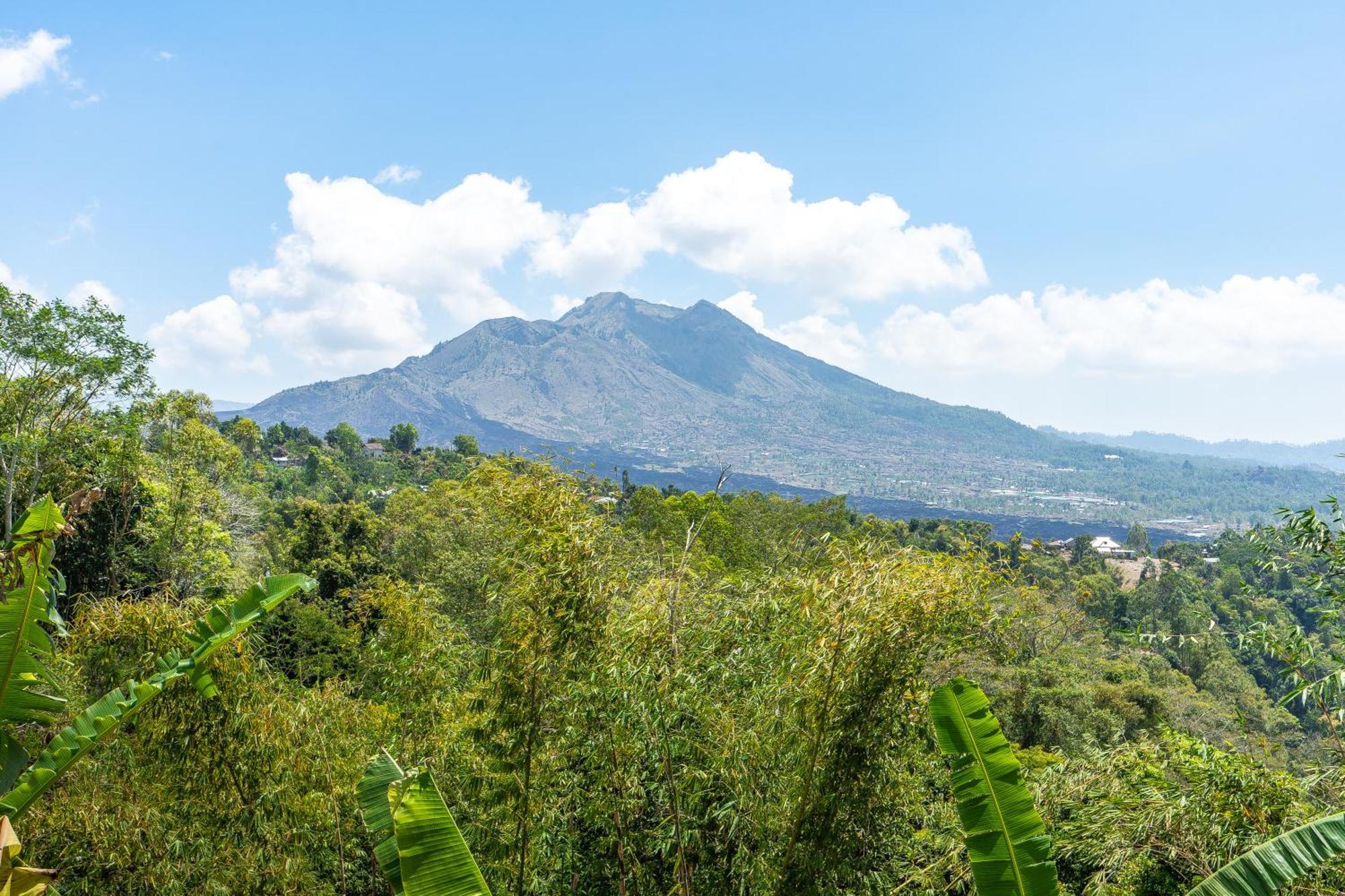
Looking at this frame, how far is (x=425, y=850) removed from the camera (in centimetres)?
230

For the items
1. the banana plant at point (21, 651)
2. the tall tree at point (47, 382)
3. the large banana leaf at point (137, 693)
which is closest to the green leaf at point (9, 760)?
the banana plant at point (21, 651)

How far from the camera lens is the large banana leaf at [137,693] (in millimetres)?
2527

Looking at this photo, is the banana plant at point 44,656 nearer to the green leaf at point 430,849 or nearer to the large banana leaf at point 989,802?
the green leaf at point 430,849

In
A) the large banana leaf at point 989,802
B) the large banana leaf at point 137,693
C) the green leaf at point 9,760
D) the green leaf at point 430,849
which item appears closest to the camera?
the green leaf at point 430,849

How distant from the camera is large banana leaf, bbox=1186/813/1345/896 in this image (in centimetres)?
234

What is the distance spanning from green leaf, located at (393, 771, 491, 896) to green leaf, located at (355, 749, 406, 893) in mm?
64

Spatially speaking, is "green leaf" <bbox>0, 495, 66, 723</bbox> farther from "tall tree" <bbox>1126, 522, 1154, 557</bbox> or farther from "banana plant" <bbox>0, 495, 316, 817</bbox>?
"tall tree" <bbox>1126, 522, 1154, 557</bbox>

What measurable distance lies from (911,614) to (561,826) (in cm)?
250

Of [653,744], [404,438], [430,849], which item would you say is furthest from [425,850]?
[404,438]

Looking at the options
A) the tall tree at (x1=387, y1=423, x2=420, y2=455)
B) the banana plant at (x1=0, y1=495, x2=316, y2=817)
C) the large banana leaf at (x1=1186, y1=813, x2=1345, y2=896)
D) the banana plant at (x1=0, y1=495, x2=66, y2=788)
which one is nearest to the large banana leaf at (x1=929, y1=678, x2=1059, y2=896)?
the large banana leaf at (x1=1186, y1=813, x2=1345, y2=896)

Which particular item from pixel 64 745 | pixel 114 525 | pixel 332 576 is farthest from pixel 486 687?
pixel 332 576

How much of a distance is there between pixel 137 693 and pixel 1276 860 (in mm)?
4074

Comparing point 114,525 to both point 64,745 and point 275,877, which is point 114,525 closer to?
point 275,877

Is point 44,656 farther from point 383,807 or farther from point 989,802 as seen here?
point 989,802
